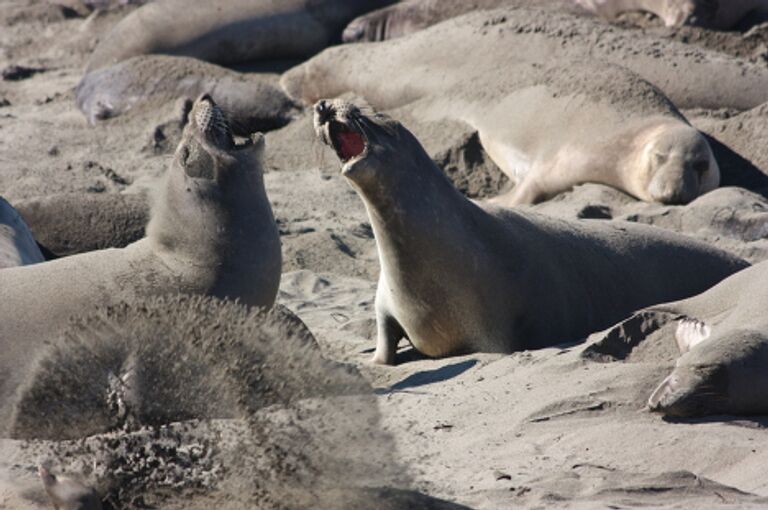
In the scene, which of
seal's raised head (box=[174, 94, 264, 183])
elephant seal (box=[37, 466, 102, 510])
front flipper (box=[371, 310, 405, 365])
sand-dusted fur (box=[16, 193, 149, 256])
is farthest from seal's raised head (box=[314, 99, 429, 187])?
elephant seal (box=[37, 466, 102, 510])

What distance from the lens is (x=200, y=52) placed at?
38.7ft

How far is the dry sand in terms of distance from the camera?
3.74m

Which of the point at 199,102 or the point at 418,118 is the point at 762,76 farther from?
the point at 199,102

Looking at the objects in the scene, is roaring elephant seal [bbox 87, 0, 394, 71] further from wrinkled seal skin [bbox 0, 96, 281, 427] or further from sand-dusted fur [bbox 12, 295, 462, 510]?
sand-dusted fur [bbox 12, 295, 462, 510]

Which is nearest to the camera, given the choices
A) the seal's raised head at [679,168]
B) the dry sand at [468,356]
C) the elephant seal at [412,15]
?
the dry sand at [468,356]

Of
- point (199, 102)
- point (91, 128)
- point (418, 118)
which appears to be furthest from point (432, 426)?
point (91, 128)

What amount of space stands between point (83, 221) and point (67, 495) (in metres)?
4.27

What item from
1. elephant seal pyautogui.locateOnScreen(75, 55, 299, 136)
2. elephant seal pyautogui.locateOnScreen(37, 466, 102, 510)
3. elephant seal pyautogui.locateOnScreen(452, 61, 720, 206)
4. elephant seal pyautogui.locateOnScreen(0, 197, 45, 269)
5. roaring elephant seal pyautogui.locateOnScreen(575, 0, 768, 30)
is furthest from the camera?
roaring elephant seal pyautogui.locateOnScreen(575, 0, 768, 30)

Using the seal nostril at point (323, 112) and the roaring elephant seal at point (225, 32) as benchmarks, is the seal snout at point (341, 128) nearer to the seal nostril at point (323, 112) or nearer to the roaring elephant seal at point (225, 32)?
the seal nostril at point (323, 112)

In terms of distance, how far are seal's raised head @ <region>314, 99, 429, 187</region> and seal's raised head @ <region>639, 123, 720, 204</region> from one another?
275cm

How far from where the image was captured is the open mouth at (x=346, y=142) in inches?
226

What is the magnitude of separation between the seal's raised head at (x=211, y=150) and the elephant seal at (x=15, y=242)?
915mm

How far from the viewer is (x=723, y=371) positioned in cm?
445

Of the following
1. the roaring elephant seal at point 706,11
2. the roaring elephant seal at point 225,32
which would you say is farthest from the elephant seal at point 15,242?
the roaring elephant seal at point 706,11
